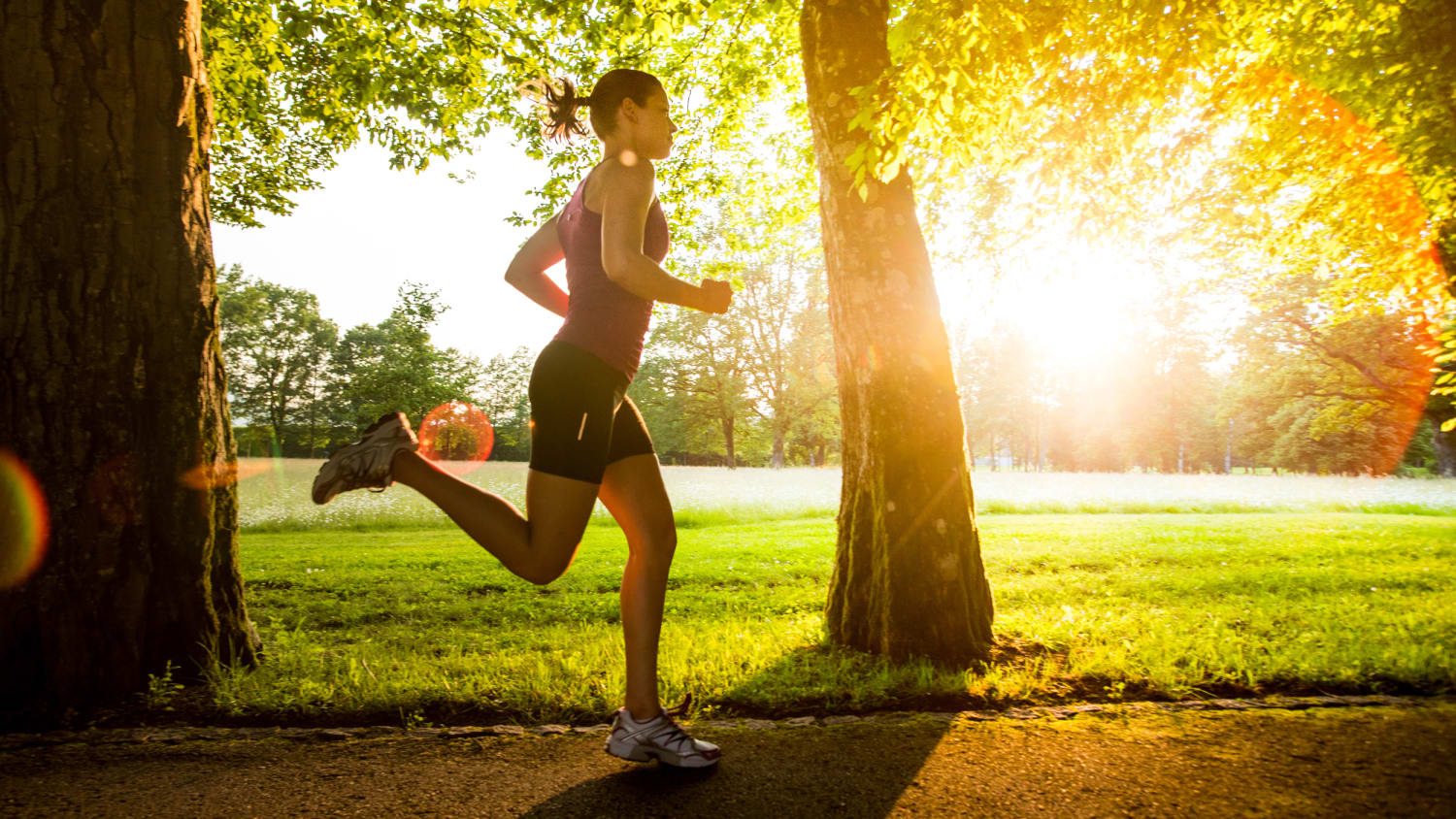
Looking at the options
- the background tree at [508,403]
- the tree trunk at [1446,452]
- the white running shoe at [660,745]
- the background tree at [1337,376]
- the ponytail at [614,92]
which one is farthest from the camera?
the background tree at [508,403]

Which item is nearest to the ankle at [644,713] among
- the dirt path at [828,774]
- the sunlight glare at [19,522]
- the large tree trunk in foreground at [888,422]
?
the dirt path at [828,774]

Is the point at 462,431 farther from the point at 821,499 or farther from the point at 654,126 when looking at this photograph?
the point at 654,126

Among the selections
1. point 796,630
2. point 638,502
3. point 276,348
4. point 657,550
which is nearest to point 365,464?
point 638,502

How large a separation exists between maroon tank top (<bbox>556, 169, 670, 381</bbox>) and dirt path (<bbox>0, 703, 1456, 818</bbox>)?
145 cm

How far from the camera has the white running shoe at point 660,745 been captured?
103 inches

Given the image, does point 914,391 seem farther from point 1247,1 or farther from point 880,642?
point 1247,1

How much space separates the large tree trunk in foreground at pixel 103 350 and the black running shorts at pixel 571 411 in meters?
2.07

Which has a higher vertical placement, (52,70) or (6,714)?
(52,70)

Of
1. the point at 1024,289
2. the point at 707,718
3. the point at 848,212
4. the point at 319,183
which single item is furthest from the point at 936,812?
the point at 319,183

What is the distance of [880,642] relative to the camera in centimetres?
409

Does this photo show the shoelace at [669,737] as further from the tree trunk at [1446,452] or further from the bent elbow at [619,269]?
the tree trunk at [1446,452]

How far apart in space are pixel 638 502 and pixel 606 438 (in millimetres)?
299

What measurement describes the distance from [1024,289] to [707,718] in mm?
9221

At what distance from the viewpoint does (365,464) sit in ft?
8.30
